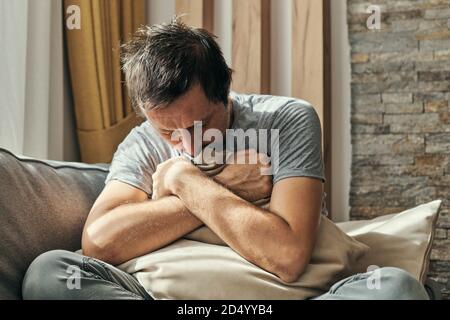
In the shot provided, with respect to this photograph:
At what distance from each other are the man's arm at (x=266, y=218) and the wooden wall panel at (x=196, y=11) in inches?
35.6

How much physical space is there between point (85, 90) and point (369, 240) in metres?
0.98

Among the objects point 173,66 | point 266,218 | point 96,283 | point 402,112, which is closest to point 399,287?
point 266,218

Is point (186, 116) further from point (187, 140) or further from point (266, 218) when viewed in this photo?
point (266, 218)

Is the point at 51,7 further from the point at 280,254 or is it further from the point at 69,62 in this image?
the point at 280,254

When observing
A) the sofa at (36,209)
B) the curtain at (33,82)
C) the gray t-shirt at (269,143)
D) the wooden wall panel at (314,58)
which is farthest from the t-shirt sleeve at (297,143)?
the curtain at (33,82)

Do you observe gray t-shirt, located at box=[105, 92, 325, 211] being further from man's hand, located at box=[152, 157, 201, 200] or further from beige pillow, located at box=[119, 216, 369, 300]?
beige pillow, located at box=[119, 216, 369, 300]

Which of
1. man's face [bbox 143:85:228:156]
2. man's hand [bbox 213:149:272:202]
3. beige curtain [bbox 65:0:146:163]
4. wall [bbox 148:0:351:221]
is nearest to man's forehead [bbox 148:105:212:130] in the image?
man's face [bbox 143:85:228:156]

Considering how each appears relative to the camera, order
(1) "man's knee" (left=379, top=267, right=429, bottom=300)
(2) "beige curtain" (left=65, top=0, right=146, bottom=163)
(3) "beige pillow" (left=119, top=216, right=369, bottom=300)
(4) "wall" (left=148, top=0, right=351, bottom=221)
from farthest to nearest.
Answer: (4) "wall" (left=148, top=0, right=351, bottom=221) → (2) "beige curtain" (left=65, top=0, right=146, bottom=163) → (3) "beige pillow" (left=119, top=216, right=369, bottom=300) → (1) "man's knee" (left=379, top=267, right=429, bottom=300)

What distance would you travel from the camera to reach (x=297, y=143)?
139 centimetres

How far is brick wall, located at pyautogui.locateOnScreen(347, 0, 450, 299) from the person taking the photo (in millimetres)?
1981

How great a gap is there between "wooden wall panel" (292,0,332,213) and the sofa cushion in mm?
772

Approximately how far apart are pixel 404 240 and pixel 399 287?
436 mm
